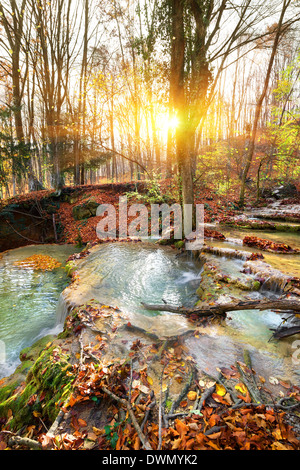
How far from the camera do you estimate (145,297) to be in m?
4.64

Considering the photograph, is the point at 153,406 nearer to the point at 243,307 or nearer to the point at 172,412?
the point at 172,412

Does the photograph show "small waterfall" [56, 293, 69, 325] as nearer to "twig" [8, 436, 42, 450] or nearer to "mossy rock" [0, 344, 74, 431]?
"mossy rock" [0, 344, 74, 431]

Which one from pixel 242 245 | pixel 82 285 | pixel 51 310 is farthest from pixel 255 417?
pixel 242 245

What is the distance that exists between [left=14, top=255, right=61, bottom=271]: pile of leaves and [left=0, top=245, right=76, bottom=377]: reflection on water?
9.4 inches

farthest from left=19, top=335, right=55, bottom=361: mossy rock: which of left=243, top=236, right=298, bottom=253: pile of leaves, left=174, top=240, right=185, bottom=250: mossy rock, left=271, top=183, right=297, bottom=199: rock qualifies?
left=271, top=183, right=297, bottom=199: rock

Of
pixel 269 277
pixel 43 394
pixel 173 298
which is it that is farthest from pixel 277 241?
pixel 43 394

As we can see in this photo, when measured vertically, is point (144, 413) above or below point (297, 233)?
below

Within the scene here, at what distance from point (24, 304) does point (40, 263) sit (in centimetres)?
296

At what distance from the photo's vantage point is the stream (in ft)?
8.47

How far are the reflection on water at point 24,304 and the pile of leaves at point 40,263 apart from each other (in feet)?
0.78
